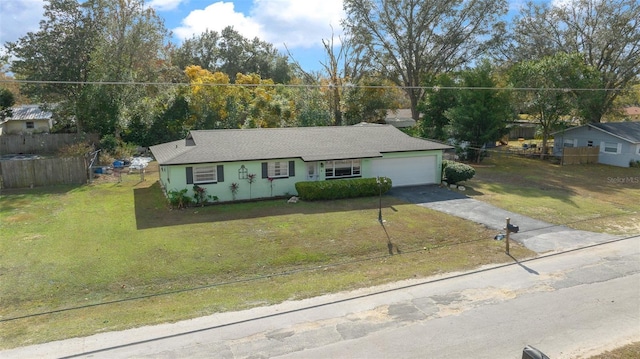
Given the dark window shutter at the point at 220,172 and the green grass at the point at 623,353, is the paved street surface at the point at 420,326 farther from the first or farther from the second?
the dark window shutter at the point at 220,172

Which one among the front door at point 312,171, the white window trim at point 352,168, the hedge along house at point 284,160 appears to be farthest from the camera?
the white window trim at point 352,168

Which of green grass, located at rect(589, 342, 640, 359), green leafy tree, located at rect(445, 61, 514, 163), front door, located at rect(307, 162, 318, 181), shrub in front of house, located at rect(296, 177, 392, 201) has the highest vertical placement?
green leafy tree, located at rect(445, 61, 514, 163)

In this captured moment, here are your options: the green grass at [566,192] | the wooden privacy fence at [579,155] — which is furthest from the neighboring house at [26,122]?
the wooden privacy fence at [579,155]

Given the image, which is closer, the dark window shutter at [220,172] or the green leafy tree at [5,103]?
the dark window shutter at [220,172]

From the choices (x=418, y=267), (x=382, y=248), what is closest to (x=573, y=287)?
(x=418, y=267)

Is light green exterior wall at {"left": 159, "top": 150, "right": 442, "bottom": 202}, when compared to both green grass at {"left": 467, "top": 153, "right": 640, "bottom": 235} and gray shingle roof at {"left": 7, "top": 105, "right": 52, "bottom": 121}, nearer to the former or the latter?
green grass at {"left": 467, "top": 153, "right": 640, "bottom": 235}

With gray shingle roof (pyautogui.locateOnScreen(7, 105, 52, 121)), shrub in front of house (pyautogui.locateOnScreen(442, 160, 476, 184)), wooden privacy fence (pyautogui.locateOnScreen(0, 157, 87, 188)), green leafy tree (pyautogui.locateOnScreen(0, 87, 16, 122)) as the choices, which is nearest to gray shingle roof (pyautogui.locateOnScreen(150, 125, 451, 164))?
shrub in front of house (pyautogui.locateOnScreen(442, 160, 476, 184))
